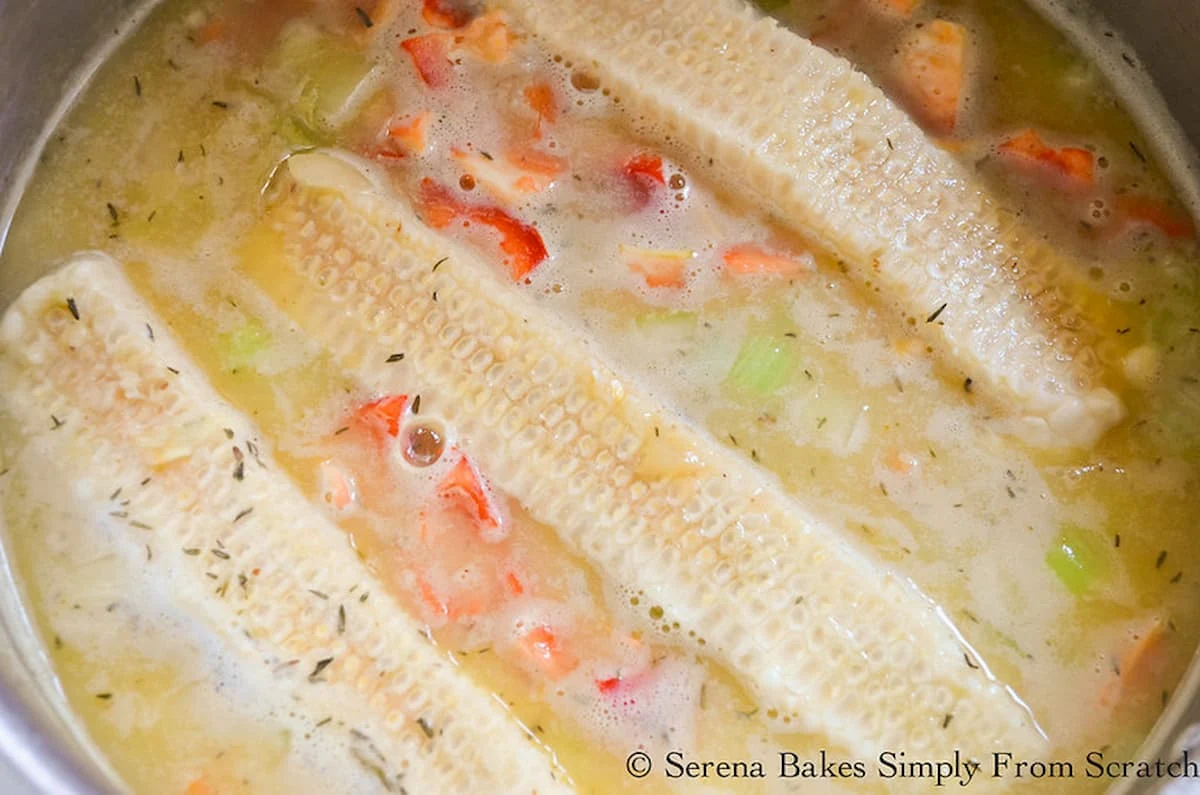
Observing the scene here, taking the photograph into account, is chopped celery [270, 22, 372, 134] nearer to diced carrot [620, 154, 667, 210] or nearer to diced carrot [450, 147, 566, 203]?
diced carrot [450, 147, 566, 203]

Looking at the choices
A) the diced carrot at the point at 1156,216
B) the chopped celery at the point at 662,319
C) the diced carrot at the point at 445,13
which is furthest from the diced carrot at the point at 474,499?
the diced carrot at the point at 1156,216

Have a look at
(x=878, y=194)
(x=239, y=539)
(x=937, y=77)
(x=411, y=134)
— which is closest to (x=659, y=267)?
(x=878, y=194)

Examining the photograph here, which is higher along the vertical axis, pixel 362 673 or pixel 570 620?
pixel 570 620

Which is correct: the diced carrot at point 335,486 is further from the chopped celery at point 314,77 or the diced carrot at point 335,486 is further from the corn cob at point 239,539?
the chopped celery at point 314,77

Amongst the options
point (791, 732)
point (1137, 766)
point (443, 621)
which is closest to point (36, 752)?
point (443, 621)

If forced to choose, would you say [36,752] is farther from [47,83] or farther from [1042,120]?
[1042,120]

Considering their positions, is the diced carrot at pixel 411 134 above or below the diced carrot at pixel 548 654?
above
